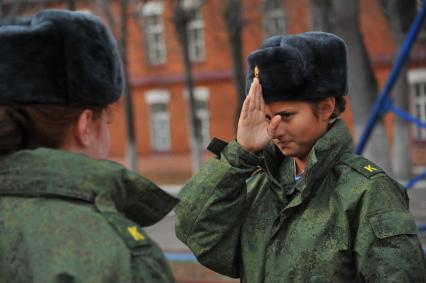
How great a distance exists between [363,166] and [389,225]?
208 mm

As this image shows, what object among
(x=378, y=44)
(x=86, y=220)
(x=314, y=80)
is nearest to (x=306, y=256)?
(x=314, y=80)

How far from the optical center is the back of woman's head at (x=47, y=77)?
1.58 meters

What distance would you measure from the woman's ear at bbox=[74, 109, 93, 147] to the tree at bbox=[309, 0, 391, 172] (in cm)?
695

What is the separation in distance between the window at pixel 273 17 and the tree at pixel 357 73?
1262cm

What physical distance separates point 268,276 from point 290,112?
473mm

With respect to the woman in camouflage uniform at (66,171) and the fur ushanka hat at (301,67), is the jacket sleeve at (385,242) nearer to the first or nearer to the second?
the fur ushanka hat at (301,67)

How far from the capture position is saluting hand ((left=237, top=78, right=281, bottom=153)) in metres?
2.11

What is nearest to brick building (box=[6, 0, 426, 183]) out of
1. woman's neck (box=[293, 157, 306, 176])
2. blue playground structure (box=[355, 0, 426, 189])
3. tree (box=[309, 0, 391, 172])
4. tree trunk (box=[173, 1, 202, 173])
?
tree trunk (box=[173, 1, 202, 173])

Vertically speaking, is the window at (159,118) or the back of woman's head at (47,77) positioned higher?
the back of woman's head at (47,77)

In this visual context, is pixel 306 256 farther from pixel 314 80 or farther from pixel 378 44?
pixel 378 44

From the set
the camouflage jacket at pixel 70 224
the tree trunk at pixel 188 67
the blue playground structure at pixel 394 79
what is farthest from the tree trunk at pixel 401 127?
the camouflage jacket at pixel 70 224

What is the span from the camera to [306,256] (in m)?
2.03

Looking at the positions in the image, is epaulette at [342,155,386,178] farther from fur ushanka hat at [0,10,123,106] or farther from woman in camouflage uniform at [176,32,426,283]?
fur ushanka hat at [0,10,123,106]

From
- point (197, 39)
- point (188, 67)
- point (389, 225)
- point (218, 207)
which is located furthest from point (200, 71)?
point (389, 225)
